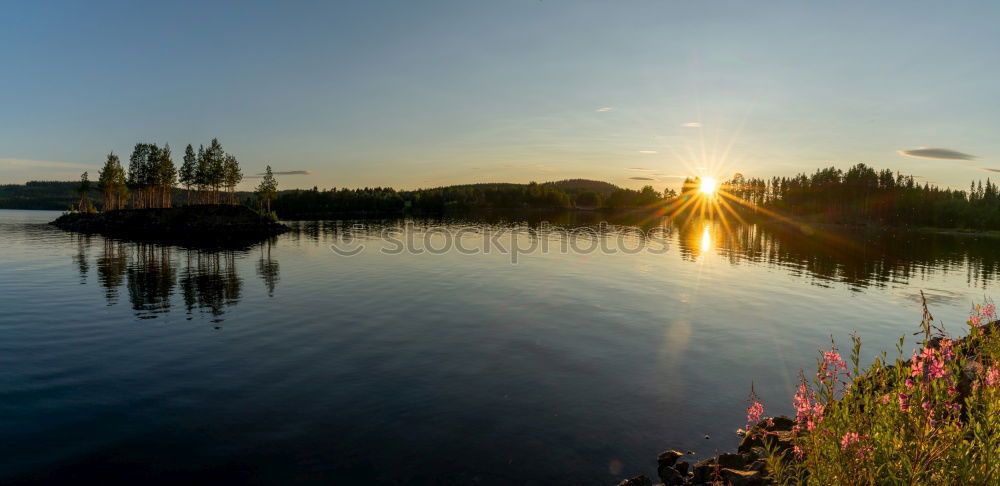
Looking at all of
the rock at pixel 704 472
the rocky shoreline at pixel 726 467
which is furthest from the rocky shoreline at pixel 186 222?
the rock at pixel 704 472

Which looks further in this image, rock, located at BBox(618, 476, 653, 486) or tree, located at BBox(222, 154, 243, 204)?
tree, located at BBox(222, 154, 243, 204)

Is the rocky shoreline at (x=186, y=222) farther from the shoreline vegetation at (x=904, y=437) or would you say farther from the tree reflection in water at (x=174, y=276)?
the shoreline vegetation at (x=904, y=437)

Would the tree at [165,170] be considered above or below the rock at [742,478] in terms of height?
above

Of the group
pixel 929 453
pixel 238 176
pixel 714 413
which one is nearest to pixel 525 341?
pixel 714 413

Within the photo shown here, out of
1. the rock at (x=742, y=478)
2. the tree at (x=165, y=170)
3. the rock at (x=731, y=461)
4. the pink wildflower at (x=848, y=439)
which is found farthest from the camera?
the tree at (x=165, y=170)

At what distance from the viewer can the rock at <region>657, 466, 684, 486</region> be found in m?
14.9

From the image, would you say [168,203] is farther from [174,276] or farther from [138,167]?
[174,276]

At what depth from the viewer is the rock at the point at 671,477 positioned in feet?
48.8

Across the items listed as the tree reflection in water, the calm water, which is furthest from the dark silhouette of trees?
the calm water

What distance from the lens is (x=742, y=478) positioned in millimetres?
14008

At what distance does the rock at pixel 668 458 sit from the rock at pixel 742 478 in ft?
5.86

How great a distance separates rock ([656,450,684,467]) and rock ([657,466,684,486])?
2.07 ft

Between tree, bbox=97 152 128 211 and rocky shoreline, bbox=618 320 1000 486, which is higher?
tree, bbox=97 152 128 211

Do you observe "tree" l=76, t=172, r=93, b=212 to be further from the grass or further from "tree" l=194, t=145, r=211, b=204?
the grass
